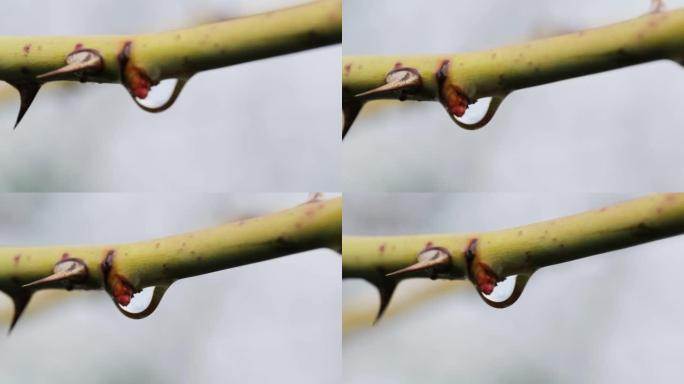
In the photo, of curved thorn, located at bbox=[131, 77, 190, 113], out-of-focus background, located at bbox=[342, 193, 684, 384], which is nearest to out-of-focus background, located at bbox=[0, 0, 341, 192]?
curved thorn, located at bbox=[131, 77, 190, 113]

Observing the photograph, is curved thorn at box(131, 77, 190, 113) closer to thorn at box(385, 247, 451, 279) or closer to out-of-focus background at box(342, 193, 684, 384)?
out-of-focus background at box(342, 193, 684, 384)

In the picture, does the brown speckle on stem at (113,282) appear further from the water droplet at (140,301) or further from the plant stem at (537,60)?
the plant stem at (537,60)

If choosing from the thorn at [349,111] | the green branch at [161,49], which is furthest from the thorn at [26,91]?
the thorn at [349,111]

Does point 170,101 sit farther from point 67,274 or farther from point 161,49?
point 67,274

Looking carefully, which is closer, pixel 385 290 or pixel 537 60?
pixel 537 60

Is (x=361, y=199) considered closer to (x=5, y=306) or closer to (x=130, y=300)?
(x=130, y=300)

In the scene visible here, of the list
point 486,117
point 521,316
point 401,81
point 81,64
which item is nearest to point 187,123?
point 81,64

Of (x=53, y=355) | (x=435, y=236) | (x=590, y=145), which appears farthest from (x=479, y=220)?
(x=53, y=355)
